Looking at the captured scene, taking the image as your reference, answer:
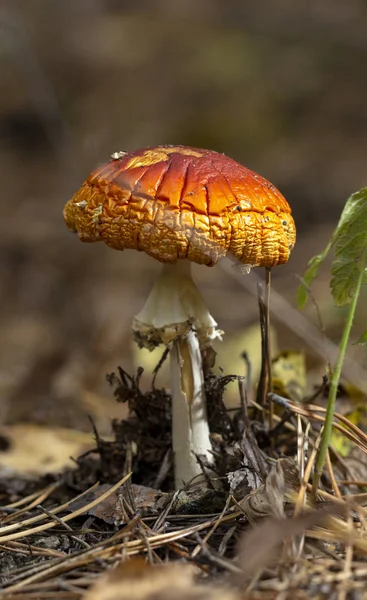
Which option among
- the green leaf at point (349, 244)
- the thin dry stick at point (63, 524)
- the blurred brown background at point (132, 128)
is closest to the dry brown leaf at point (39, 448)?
the blurred brown background at point (132, 128)

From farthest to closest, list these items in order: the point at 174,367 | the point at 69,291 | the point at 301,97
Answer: the point at 301,97 < the point at 69,291 < the point at 174,367

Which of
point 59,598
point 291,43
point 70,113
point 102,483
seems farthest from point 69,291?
point 291,43

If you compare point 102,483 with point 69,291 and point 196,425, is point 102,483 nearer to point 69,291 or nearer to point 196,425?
point 196,425

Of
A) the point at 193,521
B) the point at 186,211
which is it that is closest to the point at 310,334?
the point at 193,521

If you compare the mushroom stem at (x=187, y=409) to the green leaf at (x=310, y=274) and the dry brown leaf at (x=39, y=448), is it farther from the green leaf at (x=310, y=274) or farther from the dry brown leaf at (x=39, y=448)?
the dry brown leaf at (x=39, y=448)

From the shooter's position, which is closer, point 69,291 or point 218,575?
point 218,575

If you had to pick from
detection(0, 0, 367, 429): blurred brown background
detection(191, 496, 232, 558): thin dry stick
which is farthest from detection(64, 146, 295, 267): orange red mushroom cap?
detection(0, 0, 367, 429): blurred brown background

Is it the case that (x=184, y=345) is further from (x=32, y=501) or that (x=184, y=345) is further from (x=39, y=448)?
(x=39, y=448)
